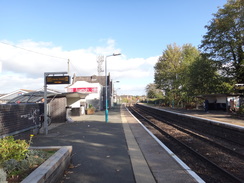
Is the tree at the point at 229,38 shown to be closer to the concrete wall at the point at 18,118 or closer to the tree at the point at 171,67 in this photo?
the tree at the point at 171,67

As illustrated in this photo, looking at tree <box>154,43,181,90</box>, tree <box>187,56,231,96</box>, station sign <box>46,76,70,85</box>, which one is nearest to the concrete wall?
station sign <box>46,76,70,85</box>

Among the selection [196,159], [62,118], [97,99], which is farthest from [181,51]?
[196,159]

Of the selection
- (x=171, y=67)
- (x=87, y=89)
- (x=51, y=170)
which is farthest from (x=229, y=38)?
(x=51, y=170)

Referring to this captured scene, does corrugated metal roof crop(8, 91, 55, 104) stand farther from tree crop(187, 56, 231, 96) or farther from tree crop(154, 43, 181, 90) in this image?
tree crop(154, 43, 181, 90)

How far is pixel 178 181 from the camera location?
4.52 m

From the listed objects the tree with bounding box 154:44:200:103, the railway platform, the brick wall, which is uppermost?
the tree with bounding box 154:44:200:103

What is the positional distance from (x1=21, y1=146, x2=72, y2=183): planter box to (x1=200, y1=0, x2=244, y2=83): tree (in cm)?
2955

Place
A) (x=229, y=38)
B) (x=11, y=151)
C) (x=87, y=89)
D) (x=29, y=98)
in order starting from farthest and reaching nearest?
1. (x=87, y=89)
2. (x=229, y=38)
3. (x=29, y=98)
4. (x=11, y=151)

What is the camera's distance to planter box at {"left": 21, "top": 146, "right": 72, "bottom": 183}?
11.2 feet

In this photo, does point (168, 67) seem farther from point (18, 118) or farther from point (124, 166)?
point (124, 166)

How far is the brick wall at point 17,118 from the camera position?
7307 mm

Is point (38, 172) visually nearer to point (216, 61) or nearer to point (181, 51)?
point (216, 61)

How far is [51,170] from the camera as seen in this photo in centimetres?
392

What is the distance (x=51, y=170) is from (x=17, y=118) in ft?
17.3
